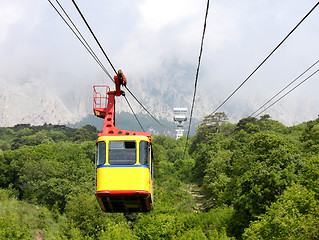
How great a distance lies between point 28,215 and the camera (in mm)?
45844

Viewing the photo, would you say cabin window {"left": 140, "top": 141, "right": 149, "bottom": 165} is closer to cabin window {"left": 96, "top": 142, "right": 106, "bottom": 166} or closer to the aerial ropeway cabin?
the aerial ropeway cabin

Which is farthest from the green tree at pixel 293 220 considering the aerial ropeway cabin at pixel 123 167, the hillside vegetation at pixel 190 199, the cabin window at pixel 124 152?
the cabin window at pixel 124 152

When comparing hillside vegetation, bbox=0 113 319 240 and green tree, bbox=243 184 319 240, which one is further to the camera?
hillside vegetation, bbox=0 113 319 240

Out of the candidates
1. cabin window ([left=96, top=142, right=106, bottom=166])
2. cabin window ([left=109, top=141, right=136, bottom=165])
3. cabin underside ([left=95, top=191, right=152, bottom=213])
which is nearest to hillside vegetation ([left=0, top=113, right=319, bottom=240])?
cabin underside ([left=95, top=191, right=152, bottom=213])

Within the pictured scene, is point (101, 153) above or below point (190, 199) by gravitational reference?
above

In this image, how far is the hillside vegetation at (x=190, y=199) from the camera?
26.5 meters

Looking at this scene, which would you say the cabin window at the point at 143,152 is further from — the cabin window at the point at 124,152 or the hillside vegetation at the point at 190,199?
the hillside vegetation at the point at 190,199

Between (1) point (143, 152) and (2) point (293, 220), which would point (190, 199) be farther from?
(1) point (143, 152)

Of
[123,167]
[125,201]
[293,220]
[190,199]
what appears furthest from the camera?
[190,199]

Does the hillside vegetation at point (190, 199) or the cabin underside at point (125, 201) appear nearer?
the cabin underside at point (125, 201)

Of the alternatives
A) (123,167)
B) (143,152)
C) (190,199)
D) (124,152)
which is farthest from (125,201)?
(190,199)

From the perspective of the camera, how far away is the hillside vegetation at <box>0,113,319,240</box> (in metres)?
26.5

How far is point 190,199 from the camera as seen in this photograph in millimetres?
59688

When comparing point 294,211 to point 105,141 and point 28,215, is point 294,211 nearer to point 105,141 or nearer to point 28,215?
point 105,141
